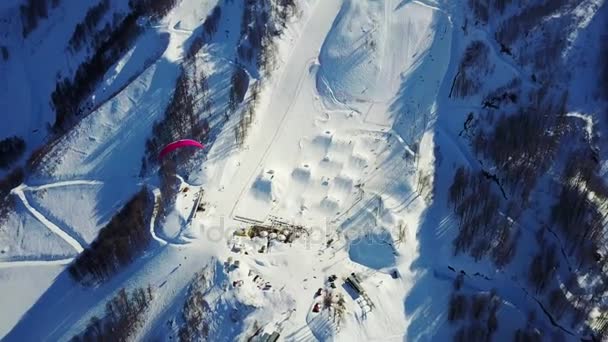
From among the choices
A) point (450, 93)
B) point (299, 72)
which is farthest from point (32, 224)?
point (450, 93)

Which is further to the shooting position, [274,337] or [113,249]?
[113,249]

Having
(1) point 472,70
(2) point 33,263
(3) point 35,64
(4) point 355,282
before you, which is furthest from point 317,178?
(3) point 35,64

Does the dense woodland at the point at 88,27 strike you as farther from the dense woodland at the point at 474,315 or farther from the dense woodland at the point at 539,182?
the dense woodland at the point at 474,315

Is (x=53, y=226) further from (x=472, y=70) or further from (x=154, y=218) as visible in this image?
(x=472, y=70)

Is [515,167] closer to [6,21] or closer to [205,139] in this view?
[205,139]

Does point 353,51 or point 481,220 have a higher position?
point 353,51

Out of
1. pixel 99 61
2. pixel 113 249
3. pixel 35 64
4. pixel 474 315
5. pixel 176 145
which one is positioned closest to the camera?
pixel 474 315
